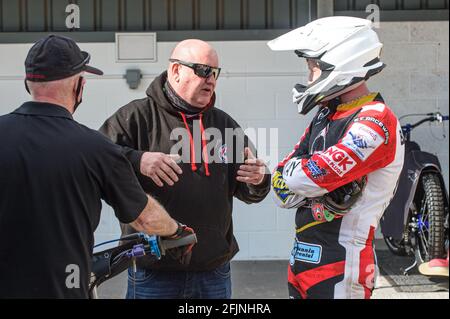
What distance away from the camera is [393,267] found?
5.87 metres

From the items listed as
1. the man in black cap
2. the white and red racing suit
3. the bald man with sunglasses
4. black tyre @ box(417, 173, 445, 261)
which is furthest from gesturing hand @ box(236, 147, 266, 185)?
black tyre @ box(417, 173, 445, 261)

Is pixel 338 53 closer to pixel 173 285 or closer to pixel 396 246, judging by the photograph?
pixel 173 285

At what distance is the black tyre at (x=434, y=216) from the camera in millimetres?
5168

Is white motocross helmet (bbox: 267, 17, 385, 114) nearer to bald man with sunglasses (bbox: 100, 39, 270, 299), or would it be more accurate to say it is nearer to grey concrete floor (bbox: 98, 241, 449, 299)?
bald man with sunglasses (bbox: 100, 39, 270, 299)

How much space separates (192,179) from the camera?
308 cm

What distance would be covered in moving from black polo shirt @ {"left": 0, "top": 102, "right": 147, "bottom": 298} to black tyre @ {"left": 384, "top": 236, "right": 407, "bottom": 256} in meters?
4.08

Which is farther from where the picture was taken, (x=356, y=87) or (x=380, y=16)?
(x=380, y=16)

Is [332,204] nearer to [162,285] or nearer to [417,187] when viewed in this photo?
[162,285]

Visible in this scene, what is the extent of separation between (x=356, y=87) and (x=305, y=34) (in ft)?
1.04

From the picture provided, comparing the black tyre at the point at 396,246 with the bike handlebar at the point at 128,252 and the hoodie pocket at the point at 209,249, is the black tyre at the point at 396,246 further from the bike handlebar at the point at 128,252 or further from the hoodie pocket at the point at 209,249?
the bike handlebar at the point at 128,252

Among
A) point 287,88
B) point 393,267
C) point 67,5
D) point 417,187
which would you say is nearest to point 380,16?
point 287,88

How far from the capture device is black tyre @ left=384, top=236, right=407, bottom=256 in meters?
5.67

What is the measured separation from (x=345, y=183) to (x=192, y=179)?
87 cm

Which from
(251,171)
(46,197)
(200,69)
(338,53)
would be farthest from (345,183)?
(46,197)
